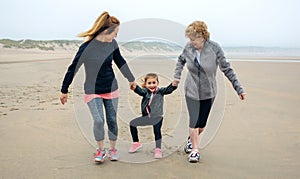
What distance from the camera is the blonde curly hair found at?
11.2 ft

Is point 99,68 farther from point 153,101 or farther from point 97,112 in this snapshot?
point 153,101

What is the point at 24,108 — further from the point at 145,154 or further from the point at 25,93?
the point at 145,154

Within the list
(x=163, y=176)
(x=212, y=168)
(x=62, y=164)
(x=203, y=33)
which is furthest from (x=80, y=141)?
(x=203, y=33)

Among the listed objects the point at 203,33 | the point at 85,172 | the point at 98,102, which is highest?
the point at 203,33

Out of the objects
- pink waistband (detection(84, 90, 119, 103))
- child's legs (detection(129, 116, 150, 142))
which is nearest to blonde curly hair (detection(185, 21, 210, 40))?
pink waistband (detection(84, 90, 119, 103))

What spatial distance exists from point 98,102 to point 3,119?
2.49 meters

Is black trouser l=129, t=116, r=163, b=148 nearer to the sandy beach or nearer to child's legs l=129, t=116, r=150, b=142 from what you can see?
child's legs l=129, t=116, r=150, b=142

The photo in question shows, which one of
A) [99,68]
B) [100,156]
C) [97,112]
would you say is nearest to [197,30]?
[99,68]

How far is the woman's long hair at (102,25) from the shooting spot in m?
3.35

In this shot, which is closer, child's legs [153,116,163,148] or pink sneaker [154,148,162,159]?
pink sneaker [154,148,162,159]

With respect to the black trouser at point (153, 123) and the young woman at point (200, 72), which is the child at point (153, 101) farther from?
the young woman at point (200, 72)

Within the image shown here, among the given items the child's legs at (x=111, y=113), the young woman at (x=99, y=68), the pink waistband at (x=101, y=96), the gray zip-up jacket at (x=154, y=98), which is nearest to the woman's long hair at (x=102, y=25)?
the young woman at (x=99, y=68)

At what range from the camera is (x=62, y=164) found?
351 centimetres

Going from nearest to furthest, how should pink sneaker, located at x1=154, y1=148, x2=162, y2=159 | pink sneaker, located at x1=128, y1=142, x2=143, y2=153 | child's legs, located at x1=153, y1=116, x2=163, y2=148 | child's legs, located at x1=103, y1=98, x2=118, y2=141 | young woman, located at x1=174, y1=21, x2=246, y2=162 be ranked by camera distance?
young woman, located at x1=174, y1=21, x2=246, y2=162
child's legs, located at x1=103, y1=98, x2=118, y2=141
pink sneaker, located at x1=154, y1=148, x2=162, y2=159
child's legs, located at x1=153, y1=116, x2=163, y2=148
pink sneaker, located at x1=128, y1=142, x2=143, y2=153
